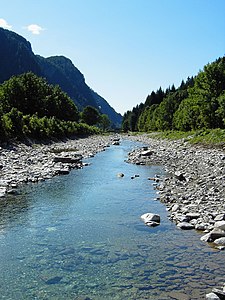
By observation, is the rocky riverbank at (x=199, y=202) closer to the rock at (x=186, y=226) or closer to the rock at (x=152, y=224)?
the rock at (x=186, y=226)

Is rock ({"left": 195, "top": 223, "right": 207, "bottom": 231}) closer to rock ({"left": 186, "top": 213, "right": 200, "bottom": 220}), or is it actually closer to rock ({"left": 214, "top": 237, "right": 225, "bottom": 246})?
rock ({"left": 186, "top": 213, "right": 200, "bottom": 220})

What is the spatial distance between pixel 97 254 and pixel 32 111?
76.3 m

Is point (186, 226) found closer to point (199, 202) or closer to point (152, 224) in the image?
point (152, 224)

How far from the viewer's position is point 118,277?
903 centimetres

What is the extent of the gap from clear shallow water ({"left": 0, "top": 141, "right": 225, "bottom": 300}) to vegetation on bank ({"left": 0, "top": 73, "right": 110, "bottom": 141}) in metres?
28.0

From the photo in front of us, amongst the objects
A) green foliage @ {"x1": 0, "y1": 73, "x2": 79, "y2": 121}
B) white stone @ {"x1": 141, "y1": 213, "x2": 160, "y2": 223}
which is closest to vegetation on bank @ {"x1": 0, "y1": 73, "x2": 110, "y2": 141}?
green foliage @ {"x1": 0, "y1": 73, "x2": 79, "y2": 121}

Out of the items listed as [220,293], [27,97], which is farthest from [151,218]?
[27,97]

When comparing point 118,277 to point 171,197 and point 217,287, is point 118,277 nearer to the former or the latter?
point 217,287

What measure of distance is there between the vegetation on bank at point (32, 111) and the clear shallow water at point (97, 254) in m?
28.0

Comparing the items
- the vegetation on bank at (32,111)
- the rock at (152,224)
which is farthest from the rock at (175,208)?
the vegetation on bank at (32,111)

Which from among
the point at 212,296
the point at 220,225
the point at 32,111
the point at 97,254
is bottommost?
the point at 97,254

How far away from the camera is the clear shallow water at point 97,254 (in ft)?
27.6

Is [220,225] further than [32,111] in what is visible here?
No

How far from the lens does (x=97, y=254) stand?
10.6 metres
